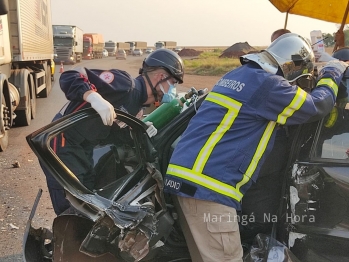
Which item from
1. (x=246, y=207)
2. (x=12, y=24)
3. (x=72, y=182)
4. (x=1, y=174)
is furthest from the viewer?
(x=12, y=24)

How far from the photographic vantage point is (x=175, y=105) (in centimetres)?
307

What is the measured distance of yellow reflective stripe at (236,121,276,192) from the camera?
2.42 m

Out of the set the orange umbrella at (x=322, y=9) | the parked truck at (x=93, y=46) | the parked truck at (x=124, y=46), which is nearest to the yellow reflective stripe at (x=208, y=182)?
the orange umbrella at (x=322, y=9)

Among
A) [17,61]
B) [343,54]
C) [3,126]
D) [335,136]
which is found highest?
[343,54]

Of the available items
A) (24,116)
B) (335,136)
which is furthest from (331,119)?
(24,116)

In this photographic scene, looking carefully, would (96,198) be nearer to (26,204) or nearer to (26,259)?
(26,259)

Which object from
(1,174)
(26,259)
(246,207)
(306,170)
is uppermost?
(306,170)

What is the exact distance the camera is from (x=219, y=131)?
242cm

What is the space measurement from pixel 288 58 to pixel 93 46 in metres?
55.5

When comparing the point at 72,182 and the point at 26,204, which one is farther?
the point at 26,204

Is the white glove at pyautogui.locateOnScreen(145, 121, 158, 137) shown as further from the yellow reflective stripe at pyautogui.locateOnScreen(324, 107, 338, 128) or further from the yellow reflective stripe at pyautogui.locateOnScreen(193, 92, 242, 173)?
the yellow reflective stripe at pyautogui.locateOnScreen(324, 107, 338, 128)

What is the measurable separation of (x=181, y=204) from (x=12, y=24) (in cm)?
736

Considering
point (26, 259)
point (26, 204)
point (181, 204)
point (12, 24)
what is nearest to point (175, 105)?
point (181, 204)

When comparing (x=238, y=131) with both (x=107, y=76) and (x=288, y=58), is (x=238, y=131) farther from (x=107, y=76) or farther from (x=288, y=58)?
(x=107, y=76)
